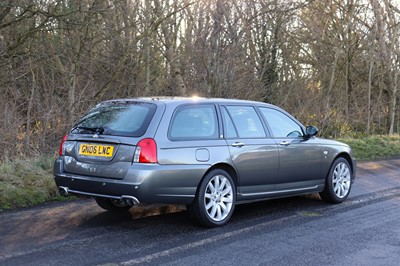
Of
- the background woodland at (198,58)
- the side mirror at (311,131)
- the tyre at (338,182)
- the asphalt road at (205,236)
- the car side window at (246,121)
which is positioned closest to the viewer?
the asphalt road at (205,236)

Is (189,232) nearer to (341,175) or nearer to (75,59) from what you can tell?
(341,175)

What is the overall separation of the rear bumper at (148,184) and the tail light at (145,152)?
67mm

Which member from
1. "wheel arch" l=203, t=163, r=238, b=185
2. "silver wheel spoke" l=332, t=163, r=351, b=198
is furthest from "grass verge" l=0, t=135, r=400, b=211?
"silver wheel spoke" l=332, t=163, r=351, b=198

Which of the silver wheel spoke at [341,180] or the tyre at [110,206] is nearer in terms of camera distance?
the tyre at [110,206]

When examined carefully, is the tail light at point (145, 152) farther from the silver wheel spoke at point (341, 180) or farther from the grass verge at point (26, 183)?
the silver wheel spoke at point (341, 180)

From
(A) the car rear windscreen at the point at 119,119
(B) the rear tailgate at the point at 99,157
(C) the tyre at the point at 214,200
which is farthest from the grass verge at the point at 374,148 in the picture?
(B) the rear tailgate at the point at 99,157

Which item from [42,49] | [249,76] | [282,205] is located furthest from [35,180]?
[249,76]

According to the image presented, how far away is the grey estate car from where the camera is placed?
563cm

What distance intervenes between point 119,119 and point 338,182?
3742 millimetres

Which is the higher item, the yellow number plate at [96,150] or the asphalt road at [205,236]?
the yellow number plate at [96,150]

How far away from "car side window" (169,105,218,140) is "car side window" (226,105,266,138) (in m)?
0.36

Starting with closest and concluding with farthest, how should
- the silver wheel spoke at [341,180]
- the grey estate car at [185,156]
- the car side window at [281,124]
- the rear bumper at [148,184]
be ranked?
the rear bumper at [148,184]
the grey estate car at [185,156]
the car side window at [281,124]
the silver wheel spoke at [341,180]

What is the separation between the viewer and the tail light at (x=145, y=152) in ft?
18.3

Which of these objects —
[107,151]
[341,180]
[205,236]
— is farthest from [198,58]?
[205,236]
